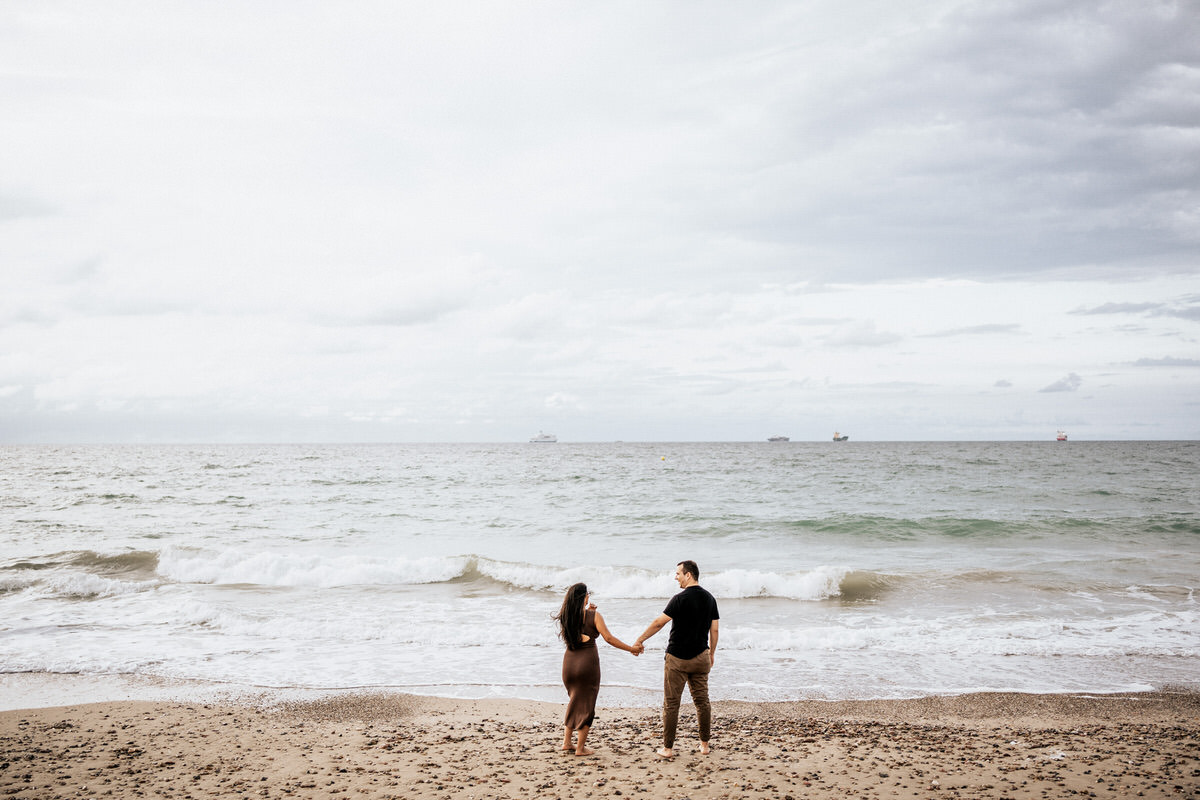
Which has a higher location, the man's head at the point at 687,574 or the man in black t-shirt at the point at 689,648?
the man's head at the point at 687,574

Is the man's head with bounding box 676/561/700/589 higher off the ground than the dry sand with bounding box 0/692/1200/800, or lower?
higher

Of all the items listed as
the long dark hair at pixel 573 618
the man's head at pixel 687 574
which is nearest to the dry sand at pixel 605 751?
the long dark hair at pixel 573 618

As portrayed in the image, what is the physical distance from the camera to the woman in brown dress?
6719 mm

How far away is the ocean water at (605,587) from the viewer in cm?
1028

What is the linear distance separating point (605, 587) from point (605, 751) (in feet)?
32.1

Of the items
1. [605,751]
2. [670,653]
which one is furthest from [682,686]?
[605,751]

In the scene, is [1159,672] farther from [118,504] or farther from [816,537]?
[118,504]

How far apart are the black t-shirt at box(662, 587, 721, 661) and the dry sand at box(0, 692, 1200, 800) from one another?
1085 millimetres

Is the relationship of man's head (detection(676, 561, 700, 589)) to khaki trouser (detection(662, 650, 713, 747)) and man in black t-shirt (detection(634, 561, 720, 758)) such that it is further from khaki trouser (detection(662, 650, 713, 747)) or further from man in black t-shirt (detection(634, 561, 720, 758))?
khaki trouser (detection(662, 650, 713, 747))

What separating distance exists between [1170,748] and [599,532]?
1860cm

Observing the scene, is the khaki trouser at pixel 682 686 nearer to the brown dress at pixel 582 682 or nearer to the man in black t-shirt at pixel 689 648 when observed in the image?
the man in black t-shirt at pixel 689 648

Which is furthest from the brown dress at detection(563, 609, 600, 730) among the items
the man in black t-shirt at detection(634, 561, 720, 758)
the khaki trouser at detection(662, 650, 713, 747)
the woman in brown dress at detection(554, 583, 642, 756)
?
the khaki trouser at detection(662, 650, 713, 747)

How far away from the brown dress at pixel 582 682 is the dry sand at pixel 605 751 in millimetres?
388

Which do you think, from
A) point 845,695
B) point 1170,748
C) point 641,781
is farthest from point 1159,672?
point 641,781
